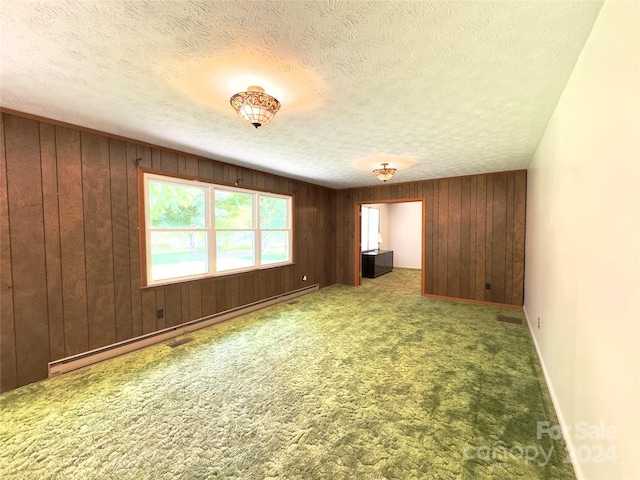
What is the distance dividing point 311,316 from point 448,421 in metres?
2.55

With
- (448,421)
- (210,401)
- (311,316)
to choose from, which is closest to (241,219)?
(311,316)

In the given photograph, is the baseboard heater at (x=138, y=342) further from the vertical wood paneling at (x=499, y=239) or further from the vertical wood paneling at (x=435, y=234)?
the vertical wood paneling at (x=499, y=239)

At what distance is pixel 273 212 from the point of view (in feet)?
16.4

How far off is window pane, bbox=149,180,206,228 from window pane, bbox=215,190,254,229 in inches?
10.8

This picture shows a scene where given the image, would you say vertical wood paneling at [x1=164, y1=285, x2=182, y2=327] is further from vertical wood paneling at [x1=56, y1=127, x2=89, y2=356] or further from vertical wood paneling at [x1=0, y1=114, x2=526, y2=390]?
vertical wood paneling at [x1=56, y1=127, x2=89, y2=356]

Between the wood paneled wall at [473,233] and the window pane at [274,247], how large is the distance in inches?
94.5

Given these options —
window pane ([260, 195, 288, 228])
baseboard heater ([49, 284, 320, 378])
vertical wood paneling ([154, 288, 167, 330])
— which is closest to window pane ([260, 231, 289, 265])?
window pane ([260, 195, 288, 228])

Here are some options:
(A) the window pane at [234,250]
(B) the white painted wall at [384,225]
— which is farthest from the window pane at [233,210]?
(B) the white painted wall at [384,225]

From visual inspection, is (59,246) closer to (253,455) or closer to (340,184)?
(253,455)

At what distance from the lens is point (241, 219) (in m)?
4.35

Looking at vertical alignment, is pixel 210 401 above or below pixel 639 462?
below

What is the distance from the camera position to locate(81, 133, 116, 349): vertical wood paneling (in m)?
2.69

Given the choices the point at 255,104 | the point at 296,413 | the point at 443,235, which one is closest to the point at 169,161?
the point at 255,104

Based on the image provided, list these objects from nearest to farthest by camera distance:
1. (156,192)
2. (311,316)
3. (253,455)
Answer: (253,455) → (156,192) → (311,316)
